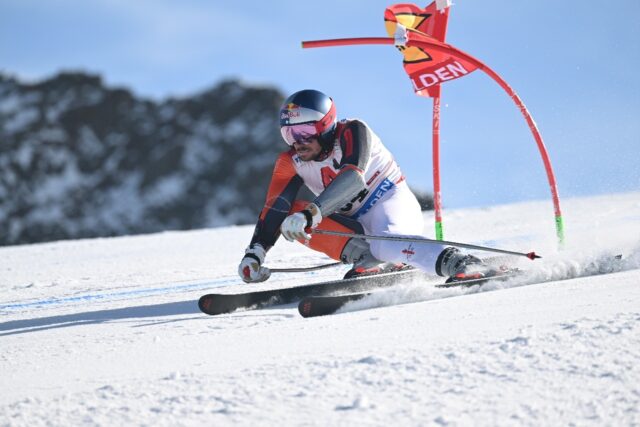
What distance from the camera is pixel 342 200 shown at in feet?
15.8

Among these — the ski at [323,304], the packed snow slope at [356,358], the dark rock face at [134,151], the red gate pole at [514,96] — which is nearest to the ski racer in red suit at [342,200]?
the packed snow slope at [356,358]

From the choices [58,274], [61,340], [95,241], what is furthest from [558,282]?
[95,241]

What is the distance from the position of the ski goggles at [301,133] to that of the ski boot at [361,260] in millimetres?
767

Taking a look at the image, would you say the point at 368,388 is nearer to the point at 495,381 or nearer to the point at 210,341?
the point at 495,381

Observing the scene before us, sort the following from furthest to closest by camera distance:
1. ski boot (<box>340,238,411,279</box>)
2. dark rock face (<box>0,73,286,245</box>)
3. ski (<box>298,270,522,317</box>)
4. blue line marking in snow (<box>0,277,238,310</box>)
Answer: dark rock face (<box>0,73,286,245</box>)
blue line marking in snow (<box>0,277,238,310</box>)
ski boot (<box>340,238,411,279</box>)
ski (<box>298,270,522,317</box>)

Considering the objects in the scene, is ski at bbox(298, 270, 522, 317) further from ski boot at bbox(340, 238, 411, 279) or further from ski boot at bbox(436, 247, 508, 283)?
ski boot at bbox(340, 238, 411, 279)

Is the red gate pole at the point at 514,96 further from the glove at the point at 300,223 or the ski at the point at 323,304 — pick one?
the ski at the point at 323,304

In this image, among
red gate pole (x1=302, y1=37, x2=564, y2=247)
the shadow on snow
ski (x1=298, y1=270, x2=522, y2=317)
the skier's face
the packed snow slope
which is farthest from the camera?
red gate pole (x1=302, y1=37, x2=564, y2=247)

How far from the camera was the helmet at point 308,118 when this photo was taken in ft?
16.4

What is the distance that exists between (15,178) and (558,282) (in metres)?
51.2

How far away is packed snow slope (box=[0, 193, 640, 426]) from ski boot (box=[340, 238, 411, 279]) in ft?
2.78

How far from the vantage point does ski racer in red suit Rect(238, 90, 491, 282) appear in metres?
4.66

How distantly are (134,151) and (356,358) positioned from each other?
5459cm

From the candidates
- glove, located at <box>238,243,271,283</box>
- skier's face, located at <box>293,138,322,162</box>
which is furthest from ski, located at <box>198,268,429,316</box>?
skier's face, located at <box>293,138,322,162</box>
